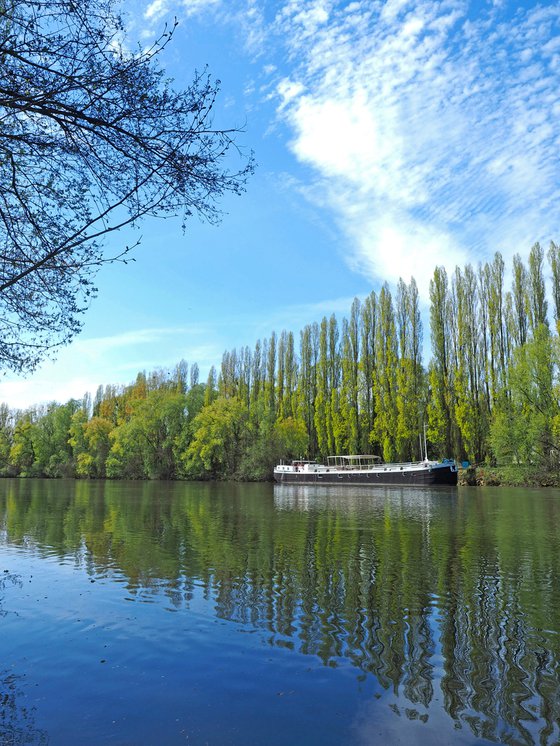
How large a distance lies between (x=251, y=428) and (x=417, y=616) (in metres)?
62.8

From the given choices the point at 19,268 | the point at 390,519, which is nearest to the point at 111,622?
the point at 19,268

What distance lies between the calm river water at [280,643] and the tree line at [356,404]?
3848cm

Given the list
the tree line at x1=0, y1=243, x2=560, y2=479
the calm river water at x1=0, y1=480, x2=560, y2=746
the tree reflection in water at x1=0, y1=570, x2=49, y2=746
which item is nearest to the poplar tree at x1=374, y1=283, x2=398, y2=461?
the tree line at x1=0, y1=243, x2=560, y2=479

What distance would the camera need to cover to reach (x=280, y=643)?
7.33 meters

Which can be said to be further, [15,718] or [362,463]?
[362,463]

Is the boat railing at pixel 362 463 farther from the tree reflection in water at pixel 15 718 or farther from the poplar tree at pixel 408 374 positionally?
the tree reflection in water at pixel 15 718

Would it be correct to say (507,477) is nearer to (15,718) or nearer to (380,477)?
(380,477)

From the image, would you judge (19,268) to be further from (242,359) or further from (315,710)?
(242,359)

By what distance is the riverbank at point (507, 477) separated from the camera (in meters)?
44.6

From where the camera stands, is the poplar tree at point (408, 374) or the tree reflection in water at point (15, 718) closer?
the tree reflection in water at point (15, 718)

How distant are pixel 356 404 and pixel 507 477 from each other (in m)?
21.1

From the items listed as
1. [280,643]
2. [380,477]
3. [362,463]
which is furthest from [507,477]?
[280,643]

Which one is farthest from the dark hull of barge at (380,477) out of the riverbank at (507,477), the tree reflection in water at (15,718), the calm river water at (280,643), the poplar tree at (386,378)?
the tree reflection in water at (15,718)

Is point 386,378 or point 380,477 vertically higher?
point 386,378
